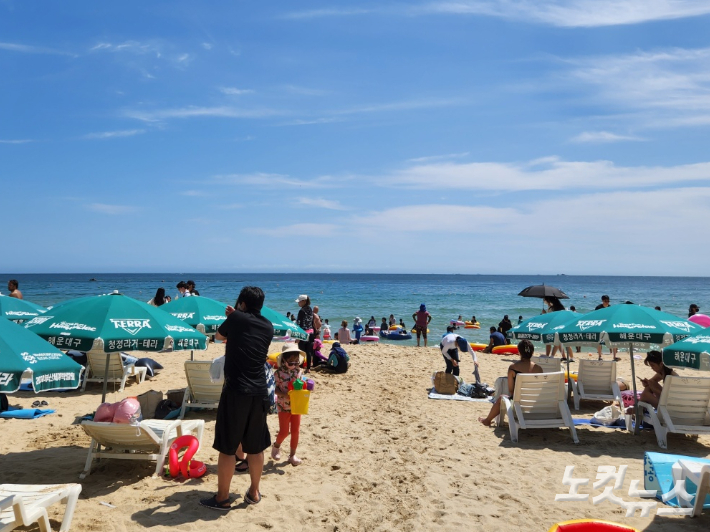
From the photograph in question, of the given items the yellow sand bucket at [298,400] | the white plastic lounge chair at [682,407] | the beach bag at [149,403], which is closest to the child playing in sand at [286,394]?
the yellow sand bucket at [298,400]

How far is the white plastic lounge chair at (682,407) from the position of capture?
6.30 metres

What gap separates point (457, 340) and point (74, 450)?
248 inches

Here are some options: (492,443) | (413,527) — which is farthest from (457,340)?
(413,527)

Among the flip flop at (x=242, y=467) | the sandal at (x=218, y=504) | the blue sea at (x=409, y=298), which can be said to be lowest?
the blue sea at (x=409, y=298)

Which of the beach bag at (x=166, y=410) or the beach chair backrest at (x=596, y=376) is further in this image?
the beach chair backrest at (x=596, y=376)

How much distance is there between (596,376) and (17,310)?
9002 millimetres

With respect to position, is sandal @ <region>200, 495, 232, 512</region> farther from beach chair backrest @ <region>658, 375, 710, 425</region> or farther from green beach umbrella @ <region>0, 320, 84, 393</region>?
beach chair backrest @ <region>658, 375, 710, 425</region>

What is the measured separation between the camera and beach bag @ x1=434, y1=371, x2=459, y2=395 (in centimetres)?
942

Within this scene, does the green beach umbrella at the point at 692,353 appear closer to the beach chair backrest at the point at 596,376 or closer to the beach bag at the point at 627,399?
the beach chair backrest at the point at 596,376

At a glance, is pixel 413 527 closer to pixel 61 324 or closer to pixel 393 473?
pixel 393 473

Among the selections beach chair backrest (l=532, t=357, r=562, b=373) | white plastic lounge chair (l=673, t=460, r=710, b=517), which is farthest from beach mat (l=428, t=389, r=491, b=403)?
white plastic lounge chair (l=673, t=460, r=710, b=517)

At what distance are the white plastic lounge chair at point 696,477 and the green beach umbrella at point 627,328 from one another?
2.21m

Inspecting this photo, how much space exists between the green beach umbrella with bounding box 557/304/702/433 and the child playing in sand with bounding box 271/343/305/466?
3462 mm

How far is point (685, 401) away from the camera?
6.39 m
